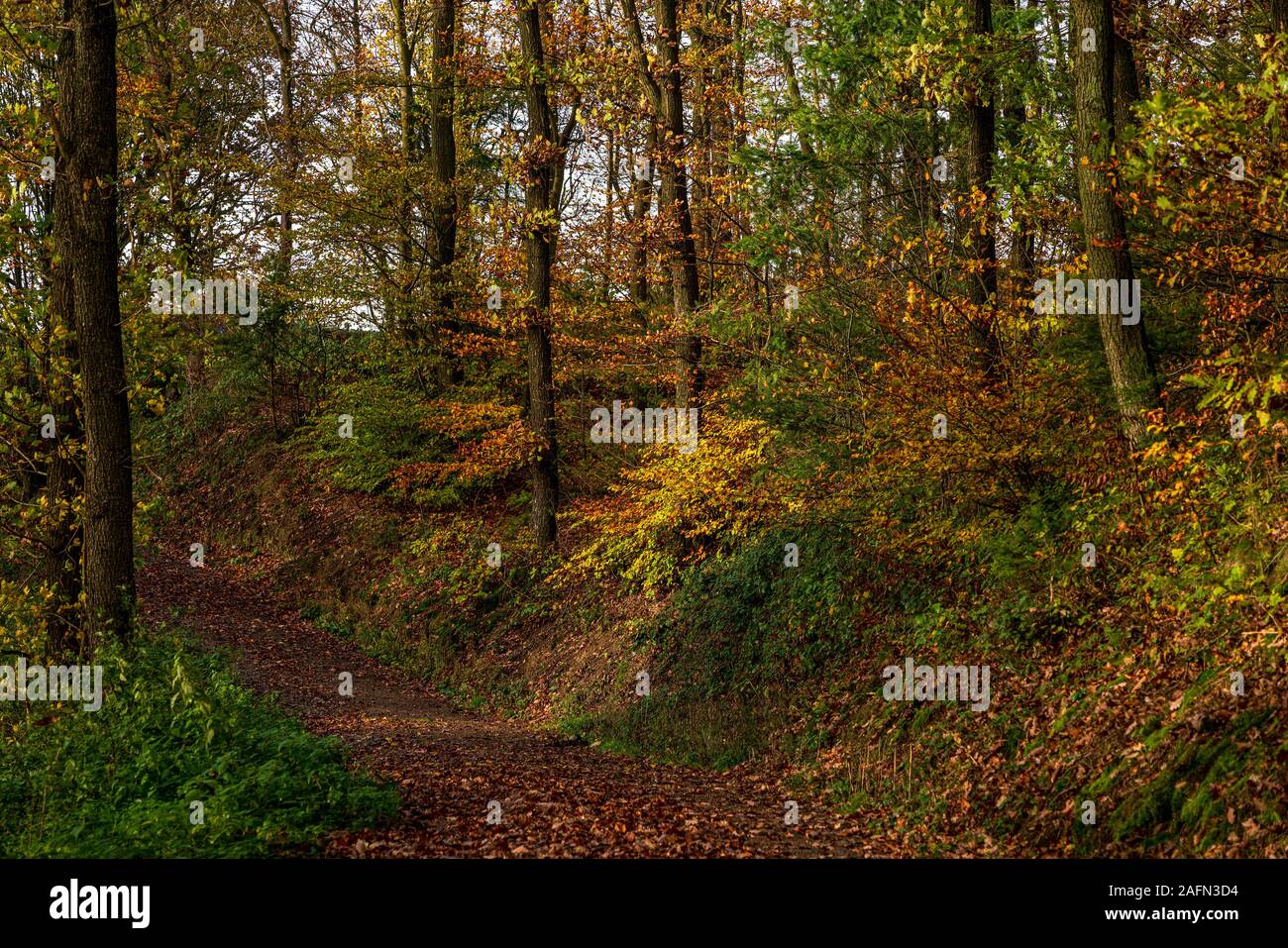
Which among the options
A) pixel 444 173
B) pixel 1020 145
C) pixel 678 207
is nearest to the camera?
pixel 1020 145

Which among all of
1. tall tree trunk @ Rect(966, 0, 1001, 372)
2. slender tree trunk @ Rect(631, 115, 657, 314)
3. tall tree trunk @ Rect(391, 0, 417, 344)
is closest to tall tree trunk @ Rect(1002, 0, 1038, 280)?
tall tree trunk @ Rect(966, 0, 1001, 372)

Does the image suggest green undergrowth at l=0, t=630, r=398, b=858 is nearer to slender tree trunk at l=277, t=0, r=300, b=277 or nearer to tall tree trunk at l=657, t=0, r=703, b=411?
tall tree trunk at l=657, t=0, r=703, b=411

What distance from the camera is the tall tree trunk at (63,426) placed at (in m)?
9.83

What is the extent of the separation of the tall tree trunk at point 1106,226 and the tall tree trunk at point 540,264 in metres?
9.38

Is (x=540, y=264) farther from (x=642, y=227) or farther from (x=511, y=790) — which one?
(x=511, y=790)

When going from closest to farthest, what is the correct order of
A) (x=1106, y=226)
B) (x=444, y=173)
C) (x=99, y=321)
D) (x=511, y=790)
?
(x=511, y=790)
(x=1106, y=226)
(x=99, y=321)
(x=444, y=173)

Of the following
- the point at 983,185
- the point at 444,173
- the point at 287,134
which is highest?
the point at 287,134

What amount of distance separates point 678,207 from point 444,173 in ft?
26.0

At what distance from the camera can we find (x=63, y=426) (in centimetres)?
1081

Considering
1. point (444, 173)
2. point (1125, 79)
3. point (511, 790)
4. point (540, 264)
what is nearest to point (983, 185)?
point (1125, 79)

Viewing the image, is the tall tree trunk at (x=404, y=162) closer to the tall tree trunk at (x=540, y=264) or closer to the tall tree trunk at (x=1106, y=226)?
the tall tree trunk at (x=540, y=264)

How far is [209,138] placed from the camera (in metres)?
23.6

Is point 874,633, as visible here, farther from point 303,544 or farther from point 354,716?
point 303,544

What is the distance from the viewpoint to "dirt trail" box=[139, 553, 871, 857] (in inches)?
293
